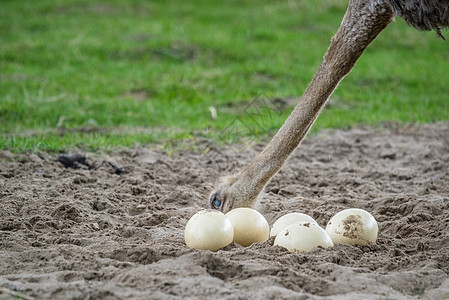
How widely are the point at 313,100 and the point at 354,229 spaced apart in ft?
3.93

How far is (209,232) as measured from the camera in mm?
→ 4285

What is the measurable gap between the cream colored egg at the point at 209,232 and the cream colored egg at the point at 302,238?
34 cm

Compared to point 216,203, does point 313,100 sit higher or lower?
higher

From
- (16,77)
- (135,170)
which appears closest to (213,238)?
(135,170)

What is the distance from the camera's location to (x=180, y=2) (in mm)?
17703

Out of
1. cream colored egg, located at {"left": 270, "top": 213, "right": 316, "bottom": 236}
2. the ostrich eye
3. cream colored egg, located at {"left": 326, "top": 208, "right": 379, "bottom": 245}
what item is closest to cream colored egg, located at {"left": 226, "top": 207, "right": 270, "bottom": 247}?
cream colored egg, located at {"left": 270, "top": 213, "right": 316, "bottom": 236}

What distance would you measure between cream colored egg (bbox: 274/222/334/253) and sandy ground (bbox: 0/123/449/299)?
8 cm

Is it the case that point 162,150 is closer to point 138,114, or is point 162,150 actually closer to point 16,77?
point 138,114

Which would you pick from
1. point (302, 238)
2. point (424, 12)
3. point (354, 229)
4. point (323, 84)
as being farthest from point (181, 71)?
point (302, 238)

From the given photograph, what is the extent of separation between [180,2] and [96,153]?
11.4 m

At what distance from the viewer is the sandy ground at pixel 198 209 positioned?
363 cm

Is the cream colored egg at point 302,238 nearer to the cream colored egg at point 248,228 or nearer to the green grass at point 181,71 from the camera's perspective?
the cream colored egg at point 248,228

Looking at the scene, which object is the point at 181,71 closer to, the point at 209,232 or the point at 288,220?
the point at 288,220

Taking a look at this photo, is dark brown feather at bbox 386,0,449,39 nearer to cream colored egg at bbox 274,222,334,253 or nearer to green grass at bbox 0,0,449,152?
cream colored egg at bbox 274,222,334,253
